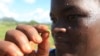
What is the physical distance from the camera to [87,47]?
3.80 feet

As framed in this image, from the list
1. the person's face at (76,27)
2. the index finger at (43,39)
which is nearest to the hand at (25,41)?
the index finger at (43,39)

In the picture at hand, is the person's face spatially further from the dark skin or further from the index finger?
the index finger

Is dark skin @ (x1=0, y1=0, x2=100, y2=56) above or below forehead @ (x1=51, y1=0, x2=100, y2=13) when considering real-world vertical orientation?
below

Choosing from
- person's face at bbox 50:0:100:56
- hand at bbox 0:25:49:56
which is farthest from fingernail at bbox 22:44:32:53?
person's face at bbox 50:0:100:56

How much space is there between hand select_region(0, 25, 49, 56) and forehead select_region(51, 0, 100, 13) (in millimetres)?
180

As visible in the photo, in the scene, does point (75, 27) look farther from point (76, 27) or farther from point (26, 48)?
point (26, 48)

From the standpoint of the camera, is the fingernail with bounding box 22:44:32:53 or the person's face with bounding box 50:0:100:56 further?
the person's face with bounding box 50:0:100:56

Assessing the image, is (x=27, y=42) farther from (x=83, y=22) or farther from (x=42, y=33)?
(x=83, y=22)

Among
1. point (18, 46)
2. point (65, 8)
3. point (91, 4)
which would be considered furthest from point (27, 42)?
point (91, 4)

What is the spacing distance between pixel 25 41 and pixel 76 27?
0.91ft

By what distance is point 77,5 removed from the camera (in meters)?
1.17

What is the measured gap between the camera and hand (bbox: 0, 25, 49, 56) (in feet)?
3.08

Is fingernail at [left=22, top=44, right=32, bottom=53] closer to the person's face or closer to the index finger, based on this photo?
the index finger

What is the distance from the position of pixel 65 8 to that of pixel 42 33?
19 cm
